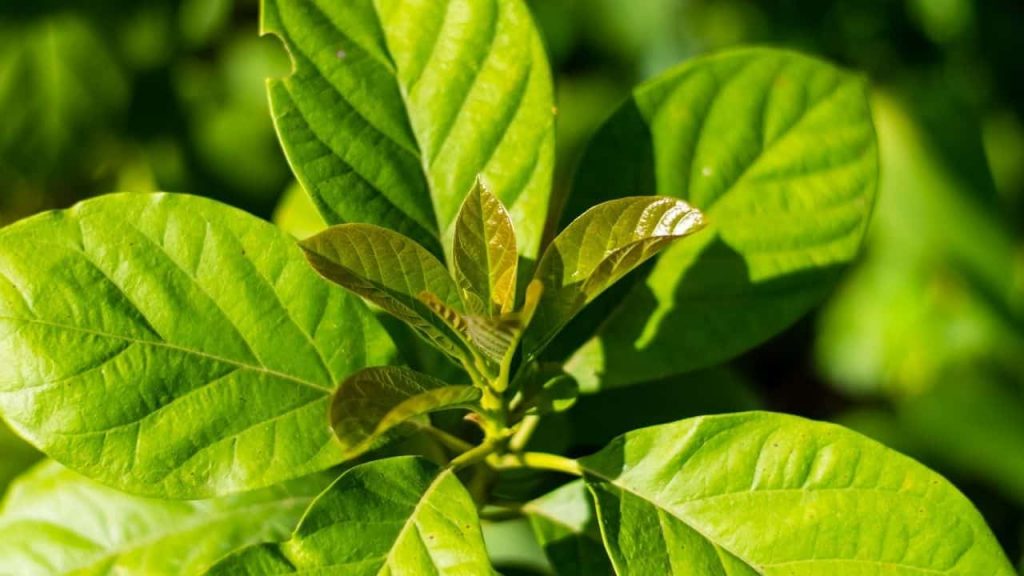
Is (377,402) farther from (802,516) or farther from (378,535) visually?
(802,516)

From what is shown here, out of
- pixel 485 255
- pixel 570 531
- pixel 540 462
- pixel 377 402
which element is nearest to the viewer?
pixel 377 402

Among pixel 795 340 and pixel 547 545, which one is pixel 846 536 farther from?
pixel 795 340

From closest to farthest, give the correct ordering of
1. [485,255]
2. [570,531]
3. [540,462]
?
[485,255] → [540,462] → [570,531]

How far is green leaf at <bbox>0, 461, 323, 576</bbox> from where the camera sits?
128 cm

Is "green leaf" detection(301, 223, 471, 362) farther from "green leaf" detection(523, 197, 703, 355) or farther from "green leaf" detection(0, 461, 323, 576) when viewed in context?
"green leaf" detection(0, 461, 323, 576)

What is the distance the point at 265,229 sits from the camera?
1.10 m

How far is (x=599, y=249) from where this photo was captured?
999 millimetres

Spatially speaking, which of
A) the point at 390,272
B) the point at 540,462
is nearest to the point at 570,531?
the point at 540,462

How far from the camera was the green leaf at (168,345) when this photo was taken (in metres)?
1.01

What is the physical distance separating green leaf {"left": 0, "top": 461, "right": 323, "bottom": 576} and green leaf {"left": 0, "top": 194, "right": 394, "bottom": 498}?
0.83ft

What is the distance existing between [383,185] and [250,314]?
22cm

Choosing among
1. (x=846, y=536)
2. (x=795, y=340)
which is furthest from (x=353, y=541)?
(x=795, y=340)

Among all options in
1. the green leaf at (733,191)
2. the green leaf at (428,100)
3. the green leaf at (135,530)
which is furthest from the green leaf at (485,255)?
the green leaf at (135,530)

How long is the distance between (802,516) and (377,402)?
0.43m
